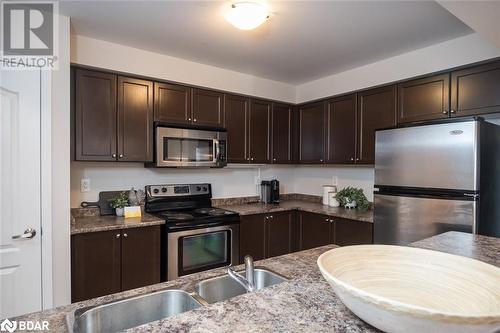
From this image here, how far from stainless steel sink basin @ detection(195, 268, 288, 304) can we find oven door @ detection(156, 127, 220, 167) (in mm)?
1748

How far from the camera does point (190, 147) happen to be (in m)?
2.90

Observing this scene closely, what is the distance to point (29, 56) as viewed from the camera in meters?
1.94

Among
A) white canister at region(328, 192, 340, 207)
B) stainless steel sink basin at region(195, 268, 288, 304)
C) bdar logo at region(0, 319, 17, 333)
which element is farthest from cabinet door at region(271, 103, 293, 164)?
bdar logo at region(0, 319, 17, 333)

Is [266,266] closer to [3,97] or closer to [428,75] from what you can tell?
[3,97]

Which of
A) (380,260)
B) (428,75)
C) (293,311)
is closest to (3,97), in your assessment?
(293,311)

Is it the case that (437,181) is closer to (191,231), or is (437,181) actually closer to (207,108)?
(191,231)

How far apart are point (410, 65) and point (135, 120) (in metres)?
2.62

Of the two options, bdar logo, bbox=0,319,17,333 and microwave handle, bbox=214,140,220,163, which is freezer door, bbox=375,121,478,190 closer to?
microwave handle, bbox=214,140,220,163

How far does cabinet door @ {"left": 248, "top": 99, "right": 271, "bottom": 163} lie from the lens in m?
3.38

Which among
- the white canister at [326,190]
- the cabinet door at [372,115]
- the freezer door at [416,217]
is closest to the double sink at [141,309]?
Result: the freezer door at [416,217]

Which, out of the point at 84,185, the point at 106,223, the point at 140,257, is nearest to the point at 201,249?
the point at 140,257

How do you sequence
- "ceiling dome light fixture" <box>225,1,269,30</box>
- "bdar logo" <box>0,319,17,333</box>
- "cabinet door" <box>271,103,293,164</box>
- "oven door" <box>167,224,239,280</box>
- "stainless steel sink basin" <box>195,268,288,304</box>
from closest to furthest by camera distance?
"bdar logo" <box>0,319,17,333</box>
"stainless steel sink basin" <box>195,268,288,304</box>
"ceiling dome light fixture" <box>225,1,269,30</box>
"oven door" <box>167,224,239,280</box>
"cabinet door" <box>271,103,293,164</box>

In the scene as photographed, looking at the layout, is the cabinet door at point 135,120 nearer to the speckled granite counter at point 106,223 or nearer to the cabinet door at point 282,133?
the speckled granite counter at point 106,223

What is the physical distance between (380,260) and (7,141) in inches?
88.9
